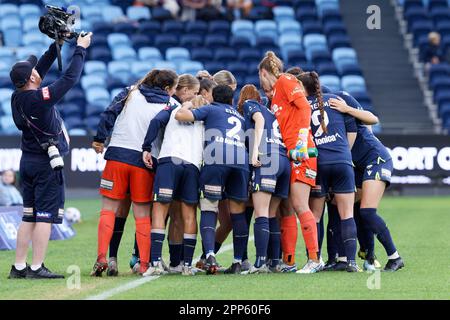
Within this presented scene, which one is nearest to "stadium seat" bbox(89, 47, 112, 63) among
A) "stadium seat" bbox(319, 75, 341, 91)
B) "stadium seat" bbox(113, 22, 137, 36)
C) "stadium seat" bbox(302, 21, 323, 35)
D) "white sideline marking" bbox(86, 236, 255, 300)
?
"stadium seat" bbox(113, 22, 137, 36)

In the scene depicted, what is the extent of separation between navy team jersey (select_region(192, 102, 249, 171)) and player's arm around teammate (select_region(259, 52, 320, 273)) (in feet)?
1.55

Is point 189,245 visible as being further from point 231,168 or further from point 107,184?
point 107,184

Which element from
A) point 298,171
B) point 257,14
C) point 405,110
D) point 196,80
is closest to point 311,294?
point 298,171

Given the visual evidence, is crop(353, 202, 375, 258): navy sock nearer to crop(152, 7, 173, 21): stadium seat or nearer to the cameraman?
the cameraman

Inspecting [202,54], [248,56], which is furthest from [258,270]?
[202,54]

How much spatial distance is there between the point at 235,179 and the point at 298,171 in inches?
25.1

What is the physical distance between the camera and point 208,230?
449 inches

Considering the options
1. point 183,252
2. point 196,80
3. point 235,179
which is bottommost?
point 183,252

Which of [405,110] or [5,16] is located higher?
[5,16]

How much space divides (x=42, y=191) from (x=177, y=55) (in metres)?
19.6

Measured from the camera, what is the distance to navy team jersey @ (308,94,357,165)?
11.6 meters

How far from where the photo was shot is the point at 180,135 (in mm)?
11492
